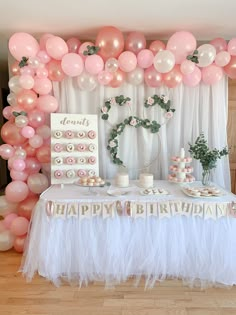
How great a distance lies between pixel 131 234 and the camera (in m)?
2.10

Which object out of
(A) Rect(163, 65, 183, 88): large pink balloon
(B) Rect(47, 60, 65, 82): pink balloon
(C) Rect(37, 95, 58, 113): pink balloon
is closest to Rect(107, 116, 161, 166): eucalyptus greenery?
(A) Rect(163, 65, 183, 88): large pink balloon

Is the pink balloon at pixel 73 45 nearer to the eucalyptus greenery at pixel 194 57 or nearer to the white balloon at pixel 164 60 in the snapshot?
the white balloon at pixel 164 60

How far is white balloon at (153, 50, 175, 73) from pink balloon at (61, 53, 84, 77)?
709mm

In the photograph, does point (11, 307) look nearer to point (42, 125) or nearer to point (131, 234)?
point (131, 234)

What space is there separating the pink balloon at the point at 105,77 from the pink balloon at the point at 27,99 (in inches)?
26.4

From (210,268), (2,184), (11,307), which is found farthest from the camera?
(2,184)

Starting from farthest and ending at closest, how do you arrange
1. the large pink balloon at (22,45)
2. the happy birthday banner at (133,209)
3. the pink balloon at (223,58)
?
the pink balloon at (223,58)
the large pink balloon at (22,45)
the happy birthday banner at (133,209)

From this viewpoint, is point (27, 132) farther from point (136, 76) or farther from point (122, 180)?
point (136, 76)

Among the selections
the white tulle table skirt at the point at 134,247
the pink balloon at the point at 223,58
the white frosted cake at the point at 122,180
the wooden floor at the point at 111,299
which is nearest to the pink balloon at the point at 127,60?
the pink balloon at the point at 223,58

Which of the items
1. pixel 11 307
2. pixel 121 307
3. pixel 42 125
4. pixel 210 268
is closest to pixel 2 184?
pixel 42 125

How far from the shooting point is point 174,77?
2418mm

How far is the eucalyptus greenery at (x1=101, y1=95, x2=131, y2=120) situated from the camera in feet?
8.52

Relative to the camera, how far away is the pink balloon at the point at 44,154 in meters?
2.47

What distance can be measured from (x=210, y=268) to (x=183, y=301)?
1.22 feet
